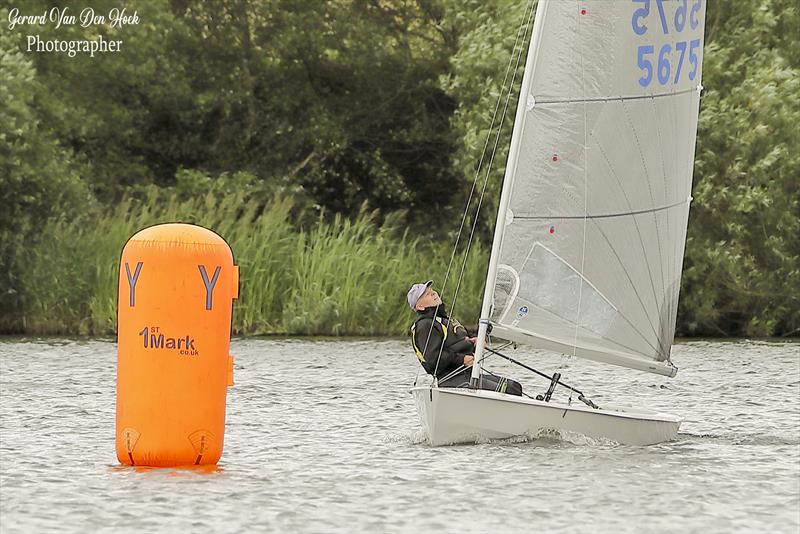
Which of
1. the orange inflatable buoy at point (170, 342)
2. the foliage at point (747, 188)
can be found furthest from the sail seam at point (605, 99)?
the foliage at point (747, 188)

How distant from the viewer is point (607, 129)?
13.5 m

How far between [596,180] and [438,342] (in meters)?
1.89

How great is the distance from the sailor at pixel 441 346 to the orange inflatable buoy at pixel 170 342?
2.48m

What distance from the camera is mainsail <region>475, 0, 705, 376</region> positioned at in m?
13.2

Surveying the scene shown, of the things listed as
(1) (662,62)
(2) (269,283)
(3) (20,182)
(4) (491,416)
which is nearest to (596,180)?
(1) (662,62)

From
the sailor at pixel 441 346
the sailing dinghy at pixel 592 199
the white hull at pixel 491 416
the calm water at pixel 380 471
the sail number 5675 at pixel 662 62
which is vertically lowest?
the calm water at pixel 380 471


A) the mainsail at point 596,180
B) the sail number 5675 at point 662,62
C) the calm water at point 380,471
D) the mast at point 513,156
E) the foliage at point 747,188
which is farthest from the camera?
the foliage at point 747,188

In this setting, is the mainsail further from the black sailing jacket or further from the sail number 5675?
the black sailing jacket

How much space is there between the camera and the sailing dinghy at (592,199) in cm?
1310

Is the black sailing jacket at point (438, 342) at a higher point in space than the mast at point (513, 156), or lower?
lower

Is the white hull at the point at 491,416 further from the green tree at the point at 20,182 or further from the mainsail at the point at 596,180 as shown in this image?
the green tree at the point at 20,182

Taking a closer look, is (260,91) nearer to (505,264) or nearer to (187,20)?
(187,20)

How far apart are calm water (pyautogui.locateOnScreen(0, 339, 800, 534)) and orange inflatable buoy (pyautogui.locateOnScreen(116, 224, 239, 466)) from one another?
0.29 m

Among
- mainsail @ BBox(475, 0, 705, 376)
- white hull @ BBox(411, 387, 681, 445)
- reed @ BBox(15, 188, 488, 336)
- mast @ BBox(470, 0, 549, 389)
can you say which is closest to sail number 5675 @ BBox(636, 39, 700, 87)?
mainsail @ BBox(475, 0, 705, 376)
